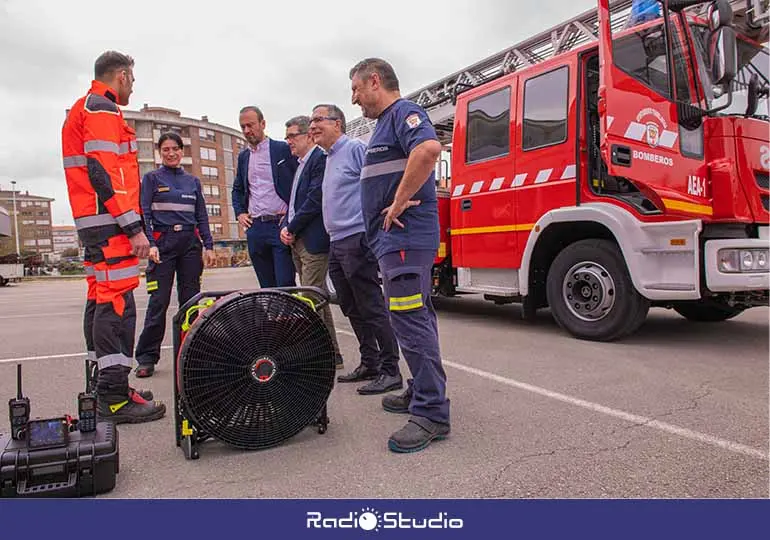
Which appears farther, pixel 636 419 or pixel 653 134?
pixel 653 134

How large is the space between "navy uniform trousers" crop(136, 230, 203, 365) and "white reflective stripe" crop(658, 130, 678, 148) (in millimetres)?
3812

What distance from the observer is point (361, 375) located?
12.4 feet

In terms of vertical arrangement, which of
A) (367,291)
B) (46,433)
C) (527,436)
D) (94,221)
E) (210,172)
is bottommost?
(527,436)

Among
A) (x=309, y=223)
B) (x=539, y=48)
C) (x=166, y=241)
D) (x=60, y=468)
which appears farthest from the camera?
(x=539, y=48)

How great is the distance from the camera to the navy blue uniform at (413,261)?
2598mm

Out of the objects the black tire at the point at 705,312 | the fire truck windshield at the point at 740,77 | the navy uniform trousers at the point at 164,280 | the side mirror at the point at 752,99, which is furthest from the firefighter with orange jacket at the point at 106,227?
the black tire at the point at 705,312

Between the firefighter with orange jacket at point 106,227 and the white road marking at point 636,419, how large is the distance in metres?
2.27

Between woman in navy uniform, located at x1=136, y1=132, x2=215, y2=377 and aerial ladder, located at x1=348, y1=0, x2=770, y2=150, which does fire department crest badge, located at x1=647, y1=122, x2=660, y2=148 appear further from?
woman in navy uniform, located at x1=136, y1=132, x2=215, y2=377

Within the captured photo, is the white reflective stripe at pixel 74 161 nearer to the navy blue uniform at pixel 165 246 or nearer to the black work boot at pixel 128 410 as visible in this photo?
the navy blue uniform at pixel 165 246

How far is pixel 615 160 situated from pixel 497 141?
1.73 metres

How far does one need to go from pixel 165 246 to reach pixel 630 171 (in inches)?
144

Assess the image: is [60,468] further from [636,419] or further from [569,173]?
[569,173]

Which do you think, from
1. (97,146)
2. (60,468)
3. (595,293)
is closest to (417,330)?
(60,468)

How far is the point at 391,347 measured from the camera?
11.4 ft
